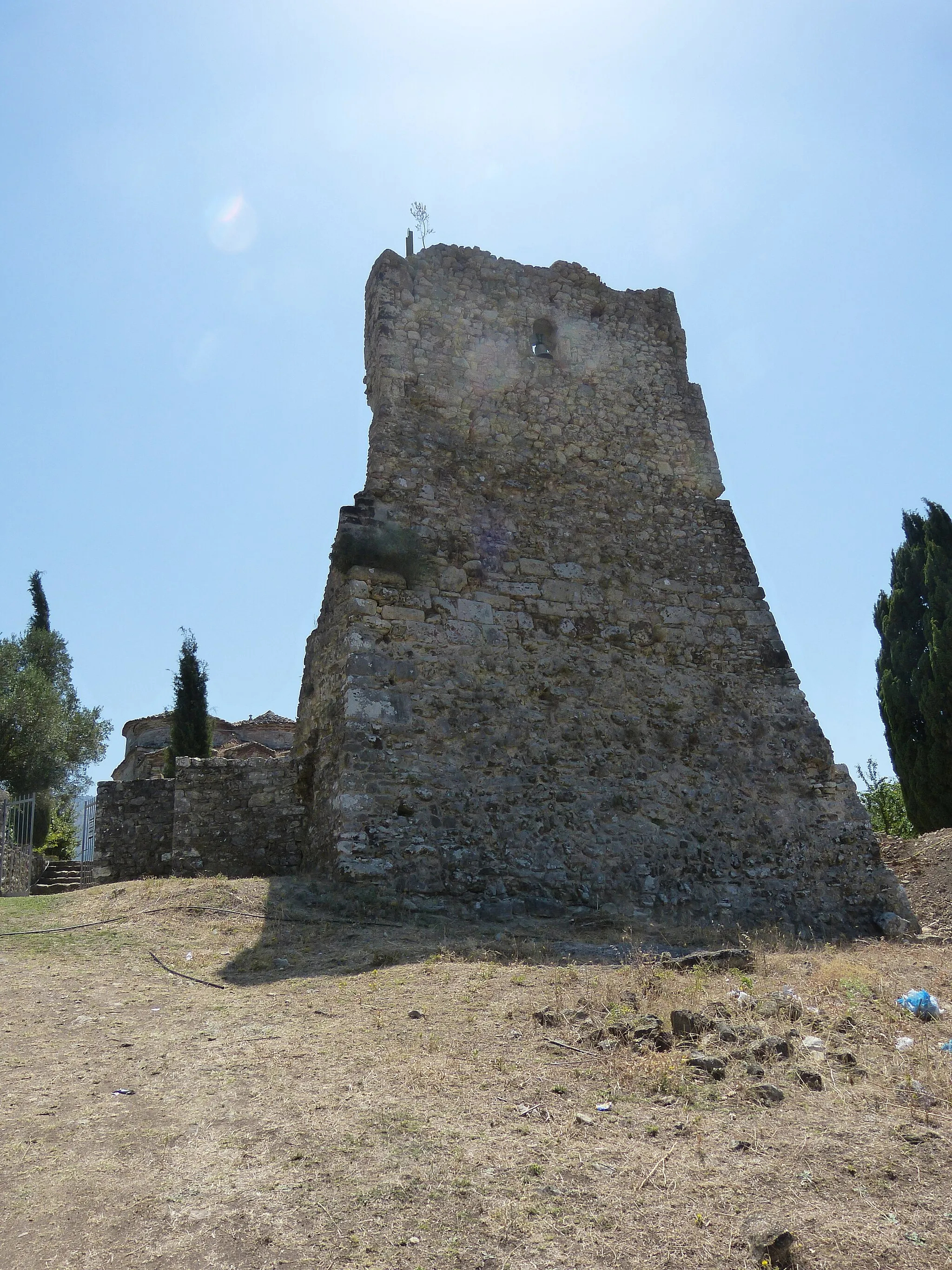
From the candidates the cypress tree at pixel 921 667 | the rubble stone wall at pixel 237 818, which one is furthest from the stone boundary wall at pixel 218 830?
the cypress tree at pixel 921 667

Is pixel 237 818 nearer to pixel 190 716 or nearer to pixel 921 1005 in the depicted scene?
pixel 921 1005

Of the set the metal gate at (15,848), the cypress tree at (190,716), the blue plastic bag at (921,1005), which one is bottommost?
the blue plastic bag at (921,1005)

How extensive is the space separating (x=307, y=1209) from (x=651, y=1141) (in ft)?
3.87

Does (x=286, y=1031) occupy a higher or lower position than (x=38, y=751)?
lower

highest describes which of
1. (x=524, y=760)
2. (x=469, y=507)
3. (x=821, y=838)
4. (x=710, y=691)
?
(x=469, y=507)

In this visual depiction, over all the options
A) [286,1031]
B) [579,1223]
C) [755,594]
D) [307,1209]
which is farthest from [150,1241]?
[755,594]

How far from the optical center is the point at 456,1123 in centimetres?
307

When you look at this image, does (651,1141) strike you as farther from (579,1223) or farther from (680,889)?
(680,889)

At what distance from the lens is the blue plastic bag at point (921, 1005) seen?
14.8 ft

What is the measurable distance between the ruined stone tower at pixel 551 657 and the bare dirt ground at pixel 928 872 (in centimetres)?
45

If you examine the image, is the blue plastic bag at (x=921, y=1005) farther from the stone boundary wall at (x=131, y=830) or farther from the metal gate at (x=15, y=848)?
the metal gate at (x=15, y=848)

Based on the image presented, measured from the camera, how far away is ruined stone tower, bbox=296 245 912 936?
27.5 feet

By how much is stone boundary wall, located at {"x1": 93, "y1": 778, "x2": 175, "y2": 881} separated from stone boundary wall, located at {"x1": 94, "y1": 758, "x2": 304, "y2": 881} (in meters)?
0.01

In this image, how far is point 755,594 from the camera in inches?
429
